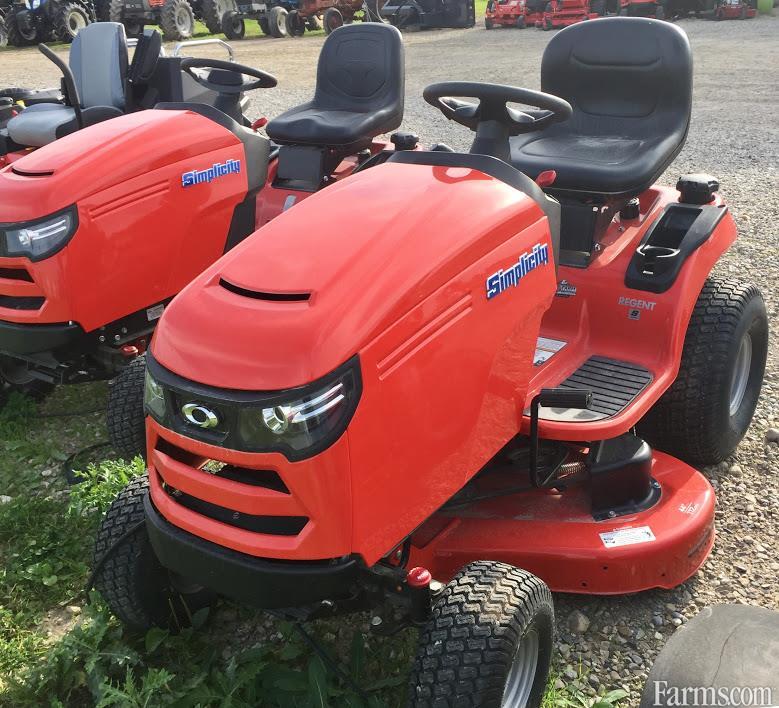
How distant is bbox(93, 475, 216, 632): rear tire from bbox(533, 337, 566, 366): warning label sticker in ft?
3.58

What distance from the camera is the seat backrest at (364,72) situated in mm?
3951

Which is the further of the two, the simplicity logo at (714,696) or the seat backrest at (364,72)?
the seat backrest at (364,72)

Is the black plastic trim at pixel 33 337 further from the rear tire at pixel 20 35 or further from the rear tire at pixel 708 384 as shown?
the rear tire at pixel 20 35

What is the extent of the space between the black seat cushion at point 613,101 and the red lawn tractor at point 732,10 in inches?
592

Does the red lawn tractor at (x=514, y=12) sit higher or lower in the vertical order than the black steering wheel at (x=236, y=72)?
lower

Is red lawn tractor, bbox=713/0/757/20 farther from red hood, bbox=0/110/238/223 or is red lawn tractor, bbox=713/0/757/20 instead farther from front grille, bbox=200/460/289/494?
front grille, bbox=200/460/289/494

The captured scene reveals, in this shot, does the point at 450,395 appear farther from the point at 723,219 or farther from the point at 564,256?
the point at 723,219

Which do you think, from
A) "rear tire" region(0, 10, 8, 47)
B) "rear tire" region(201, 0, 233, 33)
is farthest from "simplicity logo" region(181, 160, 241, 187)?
"rear tire" region(0, 10, 8, 47)

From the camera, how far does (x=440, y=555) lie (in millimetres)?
2113

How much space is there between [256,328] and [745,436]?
206 cm

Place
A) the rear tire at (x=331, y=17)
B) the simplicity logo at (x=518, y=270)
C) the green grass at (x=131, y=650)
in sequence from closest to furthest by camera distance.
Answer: the simplicity logo at (x=518, y=270) < the green grass at (x=131, y=650) < the rear tire at (x=331, y=17)

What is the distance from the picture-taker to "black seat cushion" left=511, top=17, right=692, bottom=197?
273 centimetres

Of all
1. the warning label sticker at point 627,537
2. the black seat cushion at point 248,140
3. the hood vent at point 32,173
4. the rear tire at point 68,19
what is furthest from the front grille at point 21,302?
the rear tire at point 68,19

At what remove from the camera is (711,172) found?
20.7 feet
